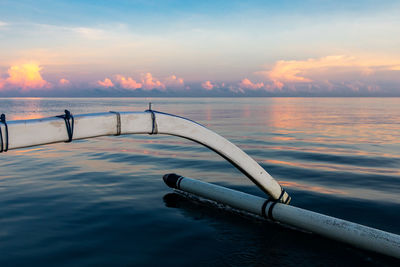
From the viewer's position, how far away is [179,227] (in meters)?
7.98

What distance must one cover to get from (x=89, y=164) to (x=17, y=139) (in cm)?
1139

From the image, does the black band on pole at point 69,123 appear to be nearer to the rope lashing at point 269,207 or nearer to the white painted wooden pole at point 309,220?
the white painted wooden pole at point 309,220

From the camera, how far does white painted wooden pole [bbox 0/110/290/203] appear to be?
559 cm

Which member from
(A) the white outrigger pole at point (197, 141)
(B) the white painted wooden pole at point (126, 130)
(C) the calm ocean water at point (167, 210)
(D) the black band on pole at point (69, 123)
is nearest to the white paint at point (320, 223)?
(A) the white outrigger pole at point (197, 141)

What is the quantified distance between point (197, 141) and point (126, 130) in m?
1.54

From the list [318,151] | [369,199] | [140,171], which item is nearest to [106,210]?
[140,171]

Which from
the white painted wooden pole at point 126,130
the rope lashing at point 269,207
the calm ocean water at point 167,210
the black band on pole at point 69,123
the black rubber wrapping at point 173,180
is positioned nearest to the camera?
the white painted wooden pole at point 126,130

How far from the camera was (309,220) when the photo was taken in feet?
23.4

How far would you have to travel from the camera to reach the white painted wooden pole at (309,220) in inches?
241

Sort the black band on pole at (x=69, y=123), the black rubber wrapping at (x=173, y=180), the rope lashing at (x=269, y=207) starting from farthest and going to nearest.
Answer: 1. the black rubber wrapping at (x=173, y=180)
2. the rope lashing at (x=269, y=207)
3. the black band on pole at (x=69, y=123)

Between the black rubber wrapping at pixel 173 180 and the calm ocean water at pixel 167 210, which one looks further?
the black rubber wrapping at pixel 173 180

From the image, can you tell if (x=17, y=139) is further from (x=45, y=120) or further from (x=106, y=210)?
(x=106, y=210)

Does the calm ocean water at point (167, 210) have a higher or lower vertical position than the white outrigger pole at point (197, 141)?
lower

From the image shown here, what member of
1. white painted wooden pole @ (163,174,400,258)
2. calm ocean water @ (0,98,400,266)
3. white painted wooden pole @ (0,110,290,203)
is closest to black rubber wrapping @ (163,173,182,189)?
calm ocean water @ (0,98,400,266)
